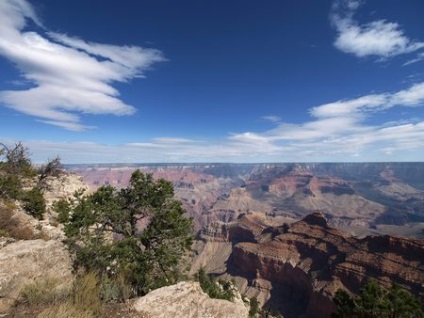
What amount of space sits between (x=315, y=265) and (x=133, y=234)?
121m

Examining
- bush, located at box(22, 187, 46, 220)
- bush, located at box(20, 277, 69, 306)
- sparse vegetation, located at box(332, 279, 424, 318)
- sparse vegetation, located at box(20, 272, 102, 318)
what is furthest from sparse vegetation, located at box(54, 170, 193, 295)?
sparse vegetation, located at box(332, 279, 424, 318)

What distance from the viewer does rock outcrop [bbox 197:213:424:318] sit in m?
98.7

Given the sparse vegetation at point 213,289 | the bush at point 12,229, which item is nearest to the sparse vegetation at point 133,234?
the bush at point 12,229

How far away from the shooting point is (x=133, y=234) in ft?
74.0

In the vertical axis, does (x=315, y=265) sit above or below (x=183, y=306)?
A: below

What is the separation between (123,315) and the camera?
10203 millimetres

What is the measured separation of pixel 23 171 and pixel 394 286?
46773 mm

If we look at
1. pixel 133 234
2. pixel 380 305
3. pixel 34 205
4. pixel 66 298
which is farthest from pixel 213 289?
pixel 66 298

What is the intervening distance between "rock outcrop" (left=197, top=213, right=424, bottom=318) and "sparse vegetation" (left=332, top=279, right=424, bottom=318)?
64.7 meters

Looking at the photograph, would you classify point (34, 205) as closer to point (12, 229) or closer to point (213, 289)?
point (12, 229)

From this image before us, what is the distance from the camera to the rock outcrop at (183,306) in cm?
1063

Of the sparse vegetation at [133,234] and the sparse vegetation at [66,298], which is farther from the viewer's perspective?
the sparse vegetation at [133,234]

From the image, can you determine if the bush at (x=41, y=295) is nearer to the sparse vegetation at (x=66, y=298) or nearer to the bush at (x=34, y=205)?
the sparse vegetation at (x=66, y=298)

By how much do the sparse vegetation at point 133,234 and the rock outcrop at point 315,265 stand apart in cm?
8999
